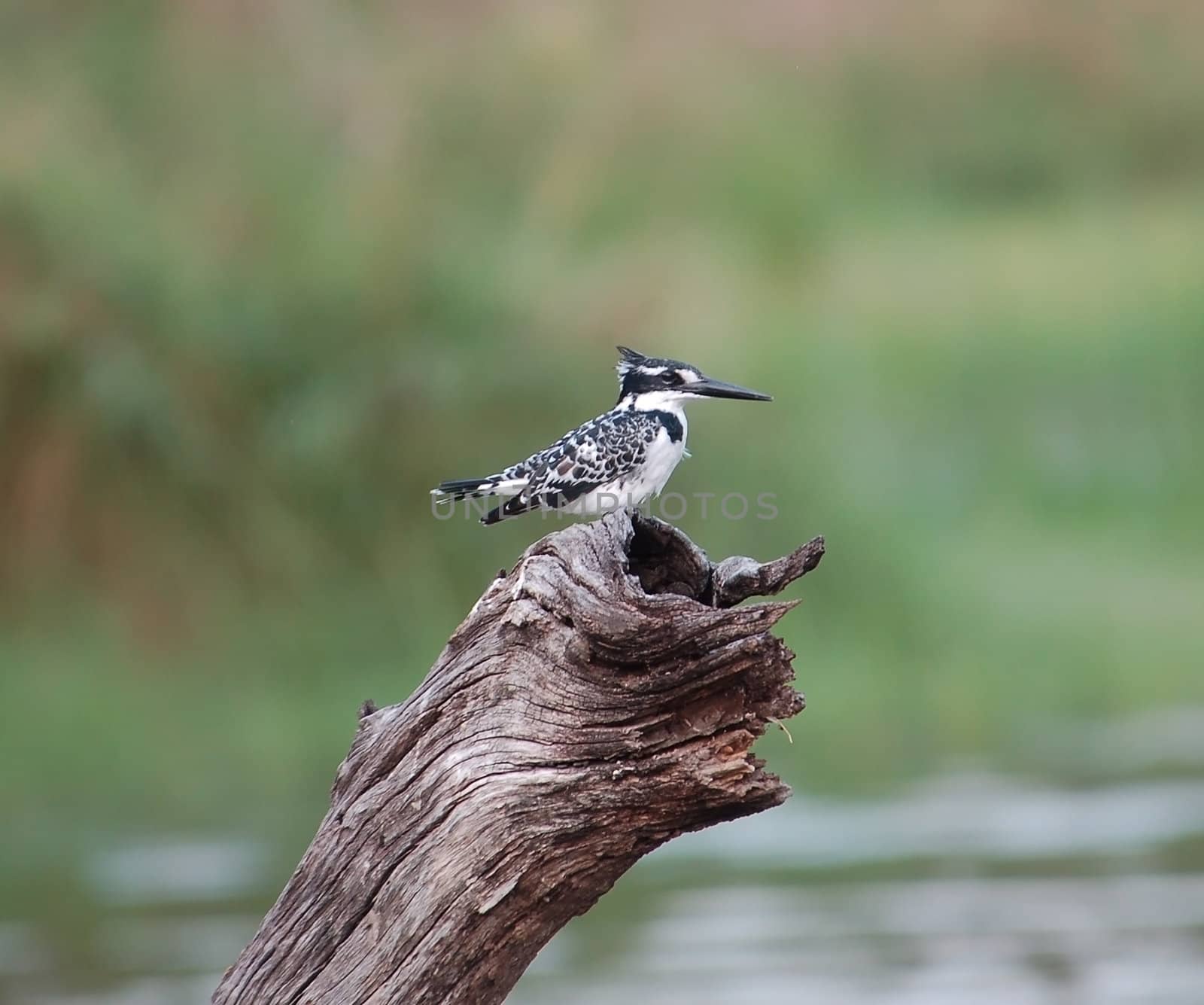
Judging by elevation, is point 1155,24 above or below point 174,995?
above

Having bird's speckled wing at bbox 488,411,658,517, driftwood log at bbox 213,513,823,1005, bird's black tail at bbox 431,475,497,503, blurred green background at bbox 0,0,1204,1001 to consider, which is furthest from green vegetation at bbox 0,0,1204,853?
driftwood log at bbox 213,513,823,1005

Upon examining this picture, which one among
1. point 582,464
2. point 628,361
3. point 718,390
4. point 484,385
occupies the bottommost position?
point 582,464

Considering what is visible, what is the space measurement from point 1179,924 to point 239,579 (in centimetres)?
449

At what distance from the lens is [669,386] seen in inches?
175

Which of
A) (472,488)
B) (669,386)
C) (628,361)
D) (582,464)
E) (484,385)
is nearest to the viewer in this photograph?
(582,464)

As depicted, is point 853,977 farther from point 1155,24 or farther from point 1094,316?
point 1155,24

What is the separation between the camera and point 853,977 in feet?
21.0

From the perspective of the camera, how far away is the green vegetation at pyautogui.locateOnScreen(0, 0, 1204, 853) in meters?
8.90

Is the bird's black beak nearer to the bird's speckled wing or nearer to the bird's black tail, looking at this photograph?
the bird's speckled wing

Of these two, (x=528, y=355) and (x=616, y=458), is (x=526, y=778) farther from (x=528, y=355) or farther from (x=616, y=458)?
(x=528, y=355)

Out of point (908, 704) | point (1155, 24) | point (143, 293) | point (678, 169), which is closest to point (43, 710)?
point (143, 293)

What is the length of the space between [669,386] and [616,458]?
1.00ft

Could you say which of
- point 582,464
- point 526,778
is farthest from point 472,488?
point 526,778

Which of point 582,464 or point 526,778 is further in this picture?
point 582,464
